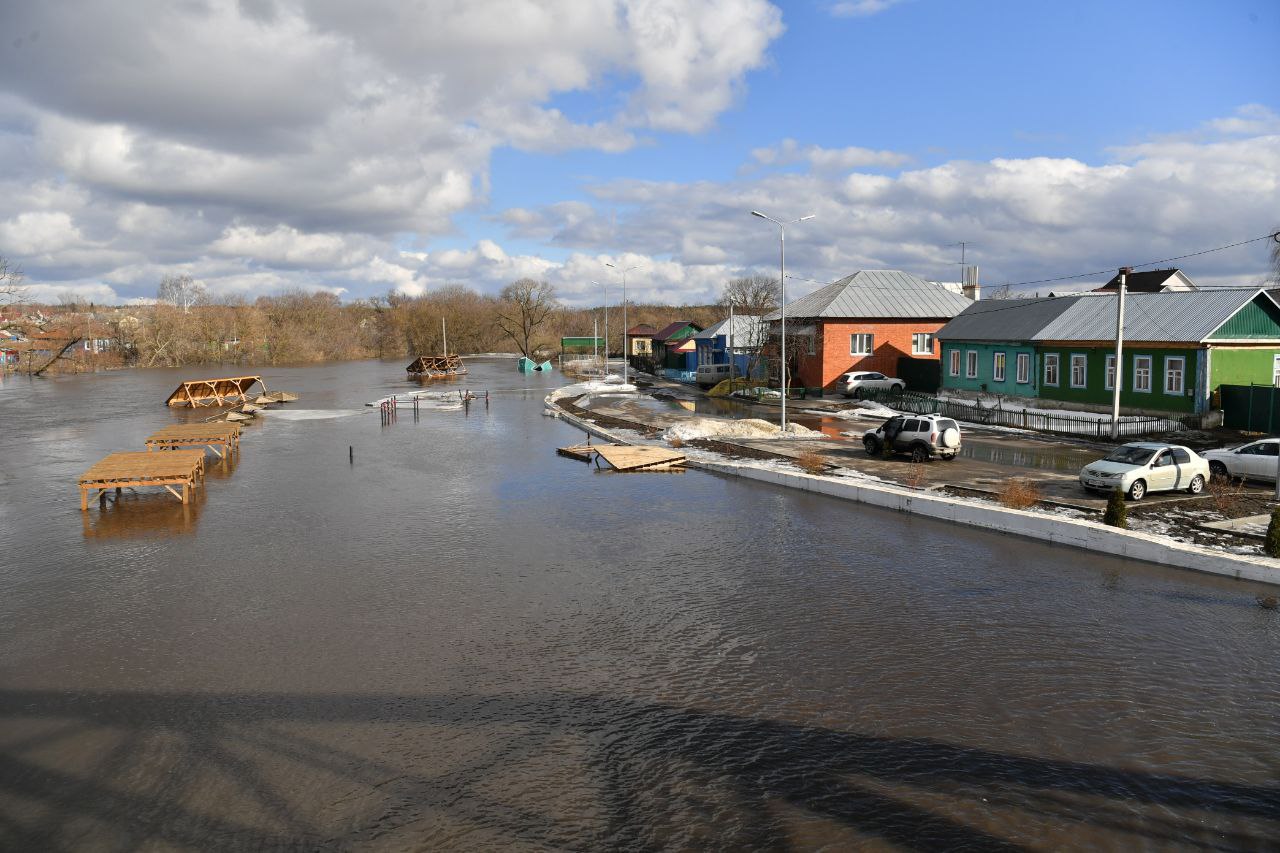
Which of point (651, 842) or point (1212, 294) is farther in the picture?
point (1212, 294)

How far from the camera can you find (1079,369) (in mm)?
38781

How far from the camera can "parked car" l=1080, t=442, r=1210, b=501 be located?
21.2 metres

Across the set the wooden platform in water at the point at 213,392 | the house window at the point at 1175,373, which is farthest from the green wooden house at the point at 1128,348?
the wooden platform in water at the point at 213,392

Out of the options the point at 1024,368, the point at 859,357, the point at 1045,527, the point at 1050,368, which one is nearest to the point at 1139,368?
the point at 1050,368

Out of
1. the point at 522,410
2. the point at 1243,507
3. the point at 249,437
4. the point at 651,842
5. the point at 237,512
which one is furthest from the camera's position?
the point at 522,410

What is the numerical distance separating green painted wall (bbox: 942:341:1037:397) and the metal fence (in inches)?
65.7

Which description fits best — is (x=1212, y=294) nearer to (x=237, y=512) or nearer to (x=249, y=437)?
(x=237, y=512)

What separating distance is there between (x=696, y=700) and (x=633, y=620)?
307cm

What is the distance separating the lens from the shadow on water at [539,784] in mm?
8172

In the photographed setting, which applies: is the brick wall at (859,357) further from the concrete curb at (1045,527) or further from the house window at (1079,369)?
the concrete curb at (1045,527)

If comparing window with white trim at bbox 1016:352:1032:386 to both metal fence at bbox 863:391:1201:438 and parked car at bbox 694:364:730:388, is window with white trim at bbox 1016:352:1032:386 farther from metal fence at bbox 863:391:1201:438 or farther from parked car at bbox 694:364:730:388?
parked car at bbox 694:364:730:388

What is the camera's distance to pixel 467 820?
A: 835 cm

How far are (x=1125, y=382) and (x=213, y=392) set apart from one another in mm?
53764

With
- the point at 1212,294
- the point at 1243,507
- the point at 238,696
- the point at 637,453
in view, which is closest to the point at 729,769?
the point at 238,696
